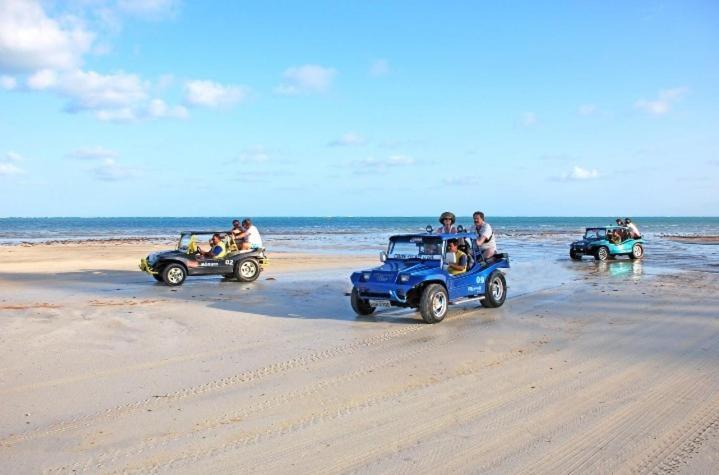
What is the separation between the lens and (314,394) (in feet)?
21.0

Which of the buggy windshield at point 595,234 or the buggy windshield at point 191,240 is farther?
the buggy windshield at point 595,234

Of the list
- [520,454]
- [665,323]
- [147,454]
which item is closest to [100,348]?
[147,454]

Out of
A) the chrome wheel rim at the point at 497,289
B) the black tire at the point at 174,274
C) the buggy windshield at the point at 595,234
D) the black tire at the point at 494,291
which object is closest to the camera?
the black tire at the point at 494,291

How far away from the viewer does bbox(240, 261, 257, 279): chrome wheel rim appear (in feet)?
57.5

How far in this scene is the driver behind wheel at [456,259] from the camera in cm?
1145

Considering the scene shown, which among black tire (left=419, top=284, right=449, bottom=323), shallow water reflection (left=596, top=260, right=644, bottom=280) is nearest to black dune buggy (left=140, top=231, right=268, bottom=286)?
black tire (left=419, top=284, right=449, bottom=323)

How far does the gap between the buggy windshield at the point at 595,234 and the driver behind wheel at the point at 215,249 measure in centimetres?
1511

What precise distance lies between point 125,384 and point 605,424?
474 centimetres

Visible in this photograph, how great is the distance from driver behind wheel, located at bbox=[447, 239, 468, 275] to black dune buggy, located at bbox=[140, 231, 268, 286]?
7.58 m

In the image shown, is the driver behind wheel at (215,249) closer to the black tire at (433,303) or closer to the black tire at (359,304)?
the black tire at (359,304)

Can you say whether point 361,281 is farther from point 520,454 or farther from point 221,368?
point 520,454

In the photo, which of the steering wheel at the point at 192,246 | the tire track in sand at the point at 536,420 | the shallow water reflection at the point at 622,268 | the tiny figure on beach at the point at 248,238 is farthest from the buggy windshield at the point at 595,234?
the tire track in sand at the point at 536,420

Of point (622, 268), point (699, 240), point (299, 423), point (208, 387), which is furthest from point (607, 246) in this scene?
point (699, 240)

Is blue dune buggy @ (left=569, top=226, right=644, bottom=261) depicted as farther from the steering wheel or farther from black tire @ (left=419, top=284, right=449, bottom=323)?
black tire @ (left=419, top=284, right=449, bottom=323)
